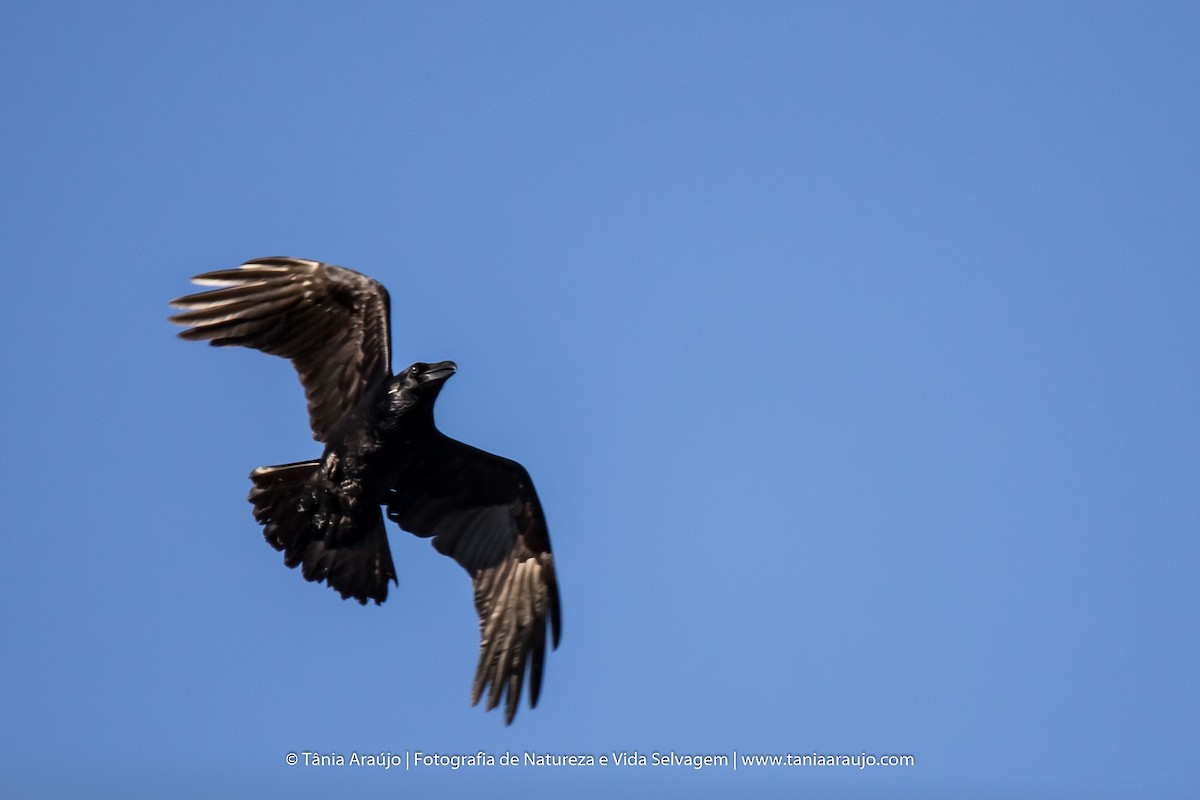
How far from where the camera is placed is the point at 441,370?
53.3ft

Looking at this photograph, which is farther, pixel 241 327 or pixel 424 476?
pixel 424 476

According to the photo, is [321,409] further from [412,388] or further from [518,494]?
[518,494]

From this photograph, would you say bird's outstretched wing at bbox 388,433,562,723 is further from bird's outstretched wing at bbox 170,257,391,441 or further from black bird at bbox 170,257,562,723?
bird's outstretched wing at bbox 170,257,391,441

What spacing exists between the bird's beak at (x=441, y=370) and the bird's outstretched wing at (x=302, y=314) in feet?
2.06

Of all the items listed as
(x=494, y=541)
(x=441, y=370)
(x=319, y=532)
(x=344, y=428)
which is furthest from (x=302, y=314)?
(x=494, y=541)

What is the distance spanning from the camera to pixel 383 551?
17.4 meters

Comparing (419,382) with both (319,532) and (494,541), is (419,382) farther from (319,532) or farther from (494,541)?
(494,541)

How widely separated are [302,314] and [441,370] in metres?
1.74

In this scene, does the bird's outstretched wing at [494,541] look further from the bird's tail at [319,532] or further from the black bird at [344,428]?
the bird's tail at [319,532]

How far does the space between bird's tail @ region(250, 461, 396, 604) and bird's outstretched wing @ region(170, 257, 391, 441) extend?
62 centimetres

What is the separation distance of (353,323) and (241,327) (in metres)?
1.16

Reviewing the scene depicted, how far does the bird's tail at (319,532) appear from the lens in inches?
661

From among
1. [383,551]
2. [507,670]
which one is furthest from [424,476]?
[507,670]

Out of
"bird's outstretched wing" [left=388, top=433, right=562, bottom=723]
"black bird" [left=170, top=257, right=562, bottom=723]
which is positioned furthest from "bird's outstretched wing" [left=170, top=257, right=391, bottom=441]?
"bird's outstretched wing" [left=388, top=433, right=562, bottom=723]
